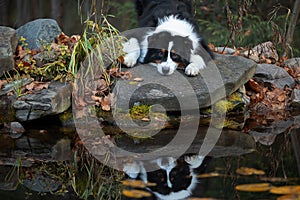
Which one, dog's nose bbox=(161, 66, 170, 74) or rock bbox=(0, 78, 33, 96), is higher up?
dog's nose bbox=(161, 66, 170, 74)

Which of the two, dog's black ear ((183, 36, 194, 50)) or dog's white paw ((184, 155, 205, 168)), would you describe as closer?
dog's white paw ((184, 155, 205, 168))

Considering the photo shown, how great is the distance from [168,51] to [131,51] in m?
0.55

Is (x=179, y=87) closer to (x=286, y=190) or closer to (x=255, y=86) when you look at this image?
(x=255, y=86)

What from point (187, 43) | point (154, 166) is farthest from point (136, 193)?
point (187, 43)

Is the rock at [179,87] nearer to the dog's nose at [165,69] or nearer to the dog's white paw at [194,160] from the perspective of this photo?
the dog's nose at [165,69]

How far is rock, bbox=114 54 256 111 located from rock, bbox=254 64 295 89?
1.98ft

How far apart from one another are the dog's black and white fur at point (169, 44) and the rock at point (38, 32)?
1.18 m

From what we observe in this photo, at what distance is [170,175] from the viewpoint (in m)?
4.13

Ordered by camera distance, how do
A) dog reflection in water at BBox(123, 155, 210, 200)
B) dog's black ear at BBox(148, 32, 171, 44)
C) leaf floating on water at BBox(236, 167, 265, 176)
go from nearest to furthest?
dog reflection in water at BBox(123, 155, 210, 200)
leaf floating on water at BBox(236, 167, 265, 176)
dog's black ear at BBox(148, 32, 171, 44)

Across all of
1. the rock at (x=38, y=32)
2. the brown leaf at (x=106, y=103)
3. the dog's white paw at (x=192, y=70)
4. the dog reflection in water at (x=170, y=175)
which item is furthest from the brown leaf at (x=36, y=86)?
the dog reflection in water at (x=170, y=175)

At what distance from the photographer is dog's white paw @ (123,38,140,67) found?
243 inches

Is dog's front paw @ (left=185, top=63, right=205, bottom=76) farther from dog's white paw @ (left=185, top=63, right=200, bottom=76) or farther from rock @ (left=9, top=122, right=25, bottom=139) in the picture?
rock @ (left=9, top=122, right=25, bottom=139)

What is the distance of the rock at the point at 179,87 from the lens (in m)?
5.68

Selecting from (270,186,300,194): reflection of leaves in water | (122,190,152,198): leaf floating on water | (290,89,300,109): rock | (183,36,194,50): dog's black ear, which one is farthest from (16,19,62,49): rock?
(270,186,300,194): reflection of leaves in water
